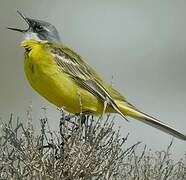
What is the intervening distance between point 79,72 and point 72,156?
151 cm

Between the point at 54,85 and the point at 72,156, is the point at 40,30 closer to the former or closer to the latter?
the point at 54,85

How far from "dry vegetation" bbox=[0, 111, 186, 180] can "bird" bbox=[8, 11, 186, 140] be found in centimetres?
88

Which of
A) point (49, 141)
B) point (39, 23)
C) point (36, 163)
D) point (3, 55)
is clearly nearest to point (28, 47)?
point (39, 23)

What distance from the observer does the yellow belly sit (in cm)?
639

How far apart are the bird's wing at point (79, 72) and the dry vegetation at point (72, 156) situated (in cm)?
101

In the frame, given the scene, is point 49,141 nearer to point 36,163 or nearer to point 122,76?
point 36,163

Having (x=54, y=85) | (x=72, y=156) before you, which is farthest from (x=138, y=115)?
(x=72, y=156)

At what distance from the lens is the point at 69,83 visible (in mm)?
6551

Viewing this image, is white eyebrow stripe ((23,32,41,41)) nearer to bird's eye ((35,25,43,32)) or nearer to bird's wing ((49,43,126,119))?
bird's eye ((35,25,43,32))

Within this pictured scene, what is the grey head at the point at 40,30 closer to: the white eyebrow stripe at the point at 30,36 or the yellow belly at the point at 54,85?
the white eyebrow stripe at the point at 30,36

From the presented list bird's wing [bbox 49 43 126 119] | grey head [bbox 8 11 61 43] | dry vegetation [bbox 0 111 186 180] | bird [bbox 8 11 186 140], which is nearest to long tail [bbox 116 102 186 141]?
bird [bbox 8 11 186 140]

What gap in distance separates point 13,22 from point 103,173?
10886 millimetres

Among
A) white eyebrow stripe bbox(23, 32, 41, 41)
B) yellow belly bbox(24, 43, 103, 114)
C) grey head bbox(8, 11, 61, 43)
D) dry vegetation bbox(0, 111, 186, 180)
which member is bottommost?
dry vegetation bbox(0, 111, 186, 180)

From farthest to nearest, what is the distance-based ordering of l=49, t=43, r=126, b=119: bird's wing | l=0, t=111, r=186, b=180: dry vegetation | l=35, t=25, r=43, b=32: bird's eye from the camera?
l=35, t=25, r=43, b=32: bird's eye
l=49, t=43, r=126, b=119: bird's wing
l=0, t=111, r=186, b=180: dry vegetation
